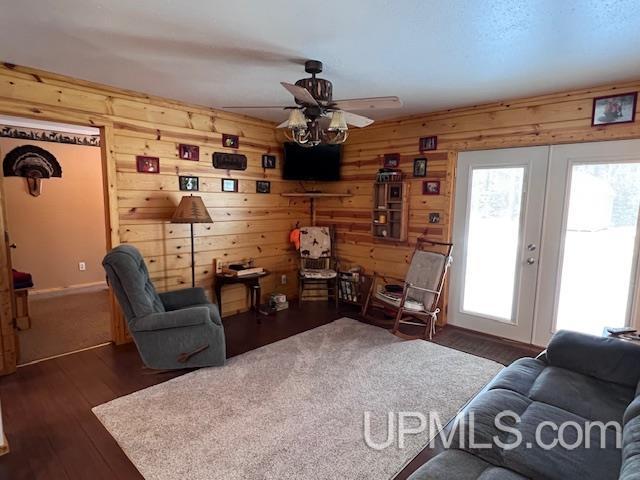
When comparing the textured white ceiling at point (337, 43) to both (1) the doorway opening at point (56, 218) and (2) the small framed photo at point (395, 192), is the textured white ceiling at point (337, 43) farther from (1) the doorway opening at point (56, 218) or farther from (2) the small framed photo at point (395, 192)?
(1) the doorway opening at point (56, 218)

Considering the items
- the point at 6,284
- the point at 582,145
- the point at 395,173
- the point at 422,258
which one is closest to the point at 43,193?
the point at 6,284

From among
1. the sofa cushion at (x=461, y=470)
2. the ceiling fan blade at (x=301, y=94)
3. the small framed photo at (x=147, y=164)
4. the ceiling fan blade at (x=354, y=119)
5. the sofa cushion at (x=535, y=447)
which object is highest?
the ceiling fan blade at (x=301, y=94)

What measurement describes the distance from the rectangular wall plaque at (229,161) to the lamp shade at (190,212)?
2.38ft

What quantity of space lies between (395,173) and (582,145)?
1817 mm

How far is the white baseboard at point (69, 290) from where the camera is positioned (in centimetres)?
495

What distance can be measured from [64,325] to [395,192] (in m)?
4.08

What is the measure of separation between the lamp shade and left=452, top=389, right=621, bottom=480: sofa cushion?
2.78 meters

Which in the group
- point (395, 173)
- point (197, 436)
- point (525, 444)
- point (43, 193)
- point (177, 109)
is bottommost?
point (197, 436)

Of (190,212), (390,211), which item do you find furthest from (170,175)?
(390,211)

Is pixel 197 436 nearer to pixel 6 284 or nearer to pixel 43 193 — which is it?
pixel 6 284

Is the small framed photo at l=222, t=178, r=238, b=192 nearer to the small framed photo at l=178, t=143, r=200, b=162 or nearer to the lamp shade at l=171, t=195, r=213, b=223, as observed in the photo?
the small framed photo at l=178, t=143, r=200, b=162

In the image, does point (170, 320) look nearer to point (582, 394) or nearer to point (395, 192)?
point (582, 394)

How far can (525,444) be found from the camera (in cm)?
143

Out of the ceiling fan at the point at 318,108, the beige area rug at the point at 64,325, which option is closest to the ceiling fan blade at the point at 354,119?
the ceiling fan at the point at 318,108
